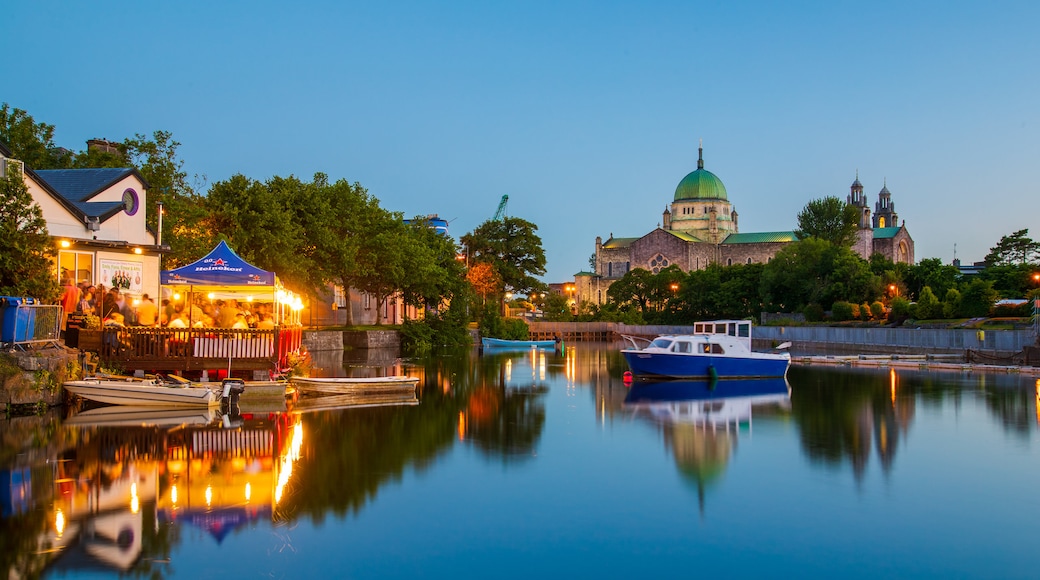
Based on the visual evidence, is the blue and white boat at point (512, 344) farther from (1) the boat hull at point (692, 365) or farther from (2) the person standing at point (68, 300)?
(2) the person standing at point (68, 300)

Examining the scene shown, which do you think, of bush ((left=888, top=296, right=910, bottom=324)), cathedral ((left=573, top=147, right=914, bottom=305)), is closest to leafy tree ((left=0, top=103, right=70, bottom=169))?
bush ((left=888, top=296, right=910, bottom=324))

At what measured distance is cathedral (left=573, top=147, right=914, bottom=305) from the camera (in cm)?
→ 12575

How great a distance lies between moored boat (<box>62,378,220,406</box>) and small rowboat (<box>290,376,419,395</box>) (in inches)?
140

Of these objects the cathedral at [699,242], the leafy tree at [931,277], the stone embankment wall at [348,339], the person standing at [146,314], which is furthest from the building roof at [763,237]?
the person standing at [146,314]

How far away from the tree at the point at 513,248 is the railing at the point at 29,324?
67.7 m

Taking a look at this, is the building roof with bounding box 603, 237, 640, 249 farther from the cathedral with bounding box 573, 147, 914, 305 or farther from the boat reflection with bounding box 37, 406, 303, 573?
the boat reflection with bounding box 37, 406, 303, 573

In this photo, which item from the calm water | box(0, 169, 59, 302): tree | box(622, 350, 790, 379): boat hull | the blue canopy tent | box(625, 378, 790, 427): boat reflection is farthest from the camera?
box(622, 350, 790, 379): boat hull

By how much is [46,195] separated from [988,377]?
1429 inches

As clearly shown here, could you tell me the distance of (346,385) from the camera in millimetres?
24031

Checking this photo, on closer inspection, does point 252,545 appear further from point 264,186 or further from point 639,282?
point 639,282

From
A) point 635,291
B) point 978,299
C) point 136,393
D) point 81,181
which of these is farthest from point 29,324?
point 635,291

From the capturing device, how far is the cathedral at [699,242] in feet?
413

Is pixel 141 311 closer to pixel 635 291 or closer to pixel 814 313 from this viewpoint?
pixel 814 313

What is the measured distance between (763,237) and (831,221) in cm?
1276
